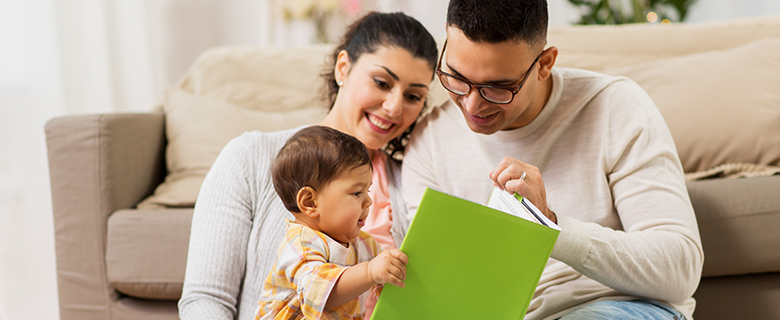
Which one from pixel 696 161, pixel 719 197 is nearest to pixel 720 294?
pixel 719 197

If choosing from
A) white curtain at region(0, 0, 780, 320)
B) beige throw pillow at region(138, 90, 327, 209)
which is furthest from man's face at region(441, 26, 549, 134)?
white curtain at region(0, 0, 780, 320)

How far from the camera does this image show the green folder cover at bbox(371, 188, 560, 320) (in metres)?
0.79

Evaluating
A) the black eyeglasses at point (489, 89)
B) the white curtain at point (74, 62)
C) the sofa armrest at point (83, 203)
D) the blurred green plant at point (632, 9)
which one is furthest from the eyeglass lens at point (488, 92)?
the blurred green plant at point (632, 9)

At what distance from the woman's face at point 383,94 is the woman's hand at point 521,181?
379mm

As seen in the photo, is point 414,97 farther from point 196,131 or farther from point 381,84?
point 196,131

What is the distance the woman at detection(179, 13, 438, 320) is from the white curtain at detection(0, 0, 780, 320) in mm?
1029

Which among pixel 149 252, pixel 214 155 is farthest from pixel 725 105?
pixel 149 252

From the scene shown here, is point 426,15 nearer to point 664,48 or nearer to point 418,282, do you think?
point 664,48

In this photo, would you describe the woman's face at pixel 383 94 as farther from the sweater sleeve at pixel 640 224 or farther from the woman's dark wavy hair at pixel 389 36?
the sweater sleeve at pixel 640 224

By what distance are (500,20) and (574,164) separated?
1.21ft

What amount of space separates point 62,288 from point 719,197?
5.93 feet

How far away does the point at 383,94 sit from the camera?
4.15 ft

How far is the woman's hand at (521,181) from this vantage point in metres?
0.90

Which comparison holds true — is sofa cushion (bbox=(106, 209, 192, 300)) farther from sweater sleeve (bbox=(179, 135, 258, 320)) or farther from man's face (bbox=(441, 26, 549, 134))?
man's face (bbox=(441, 26, 549, 134))
